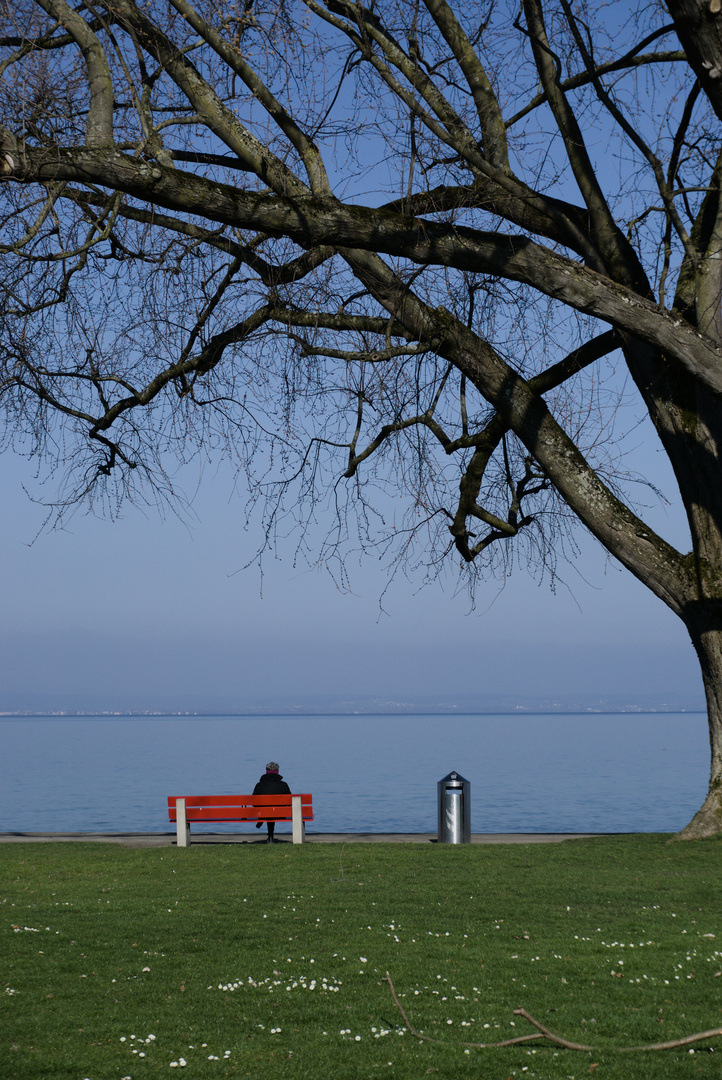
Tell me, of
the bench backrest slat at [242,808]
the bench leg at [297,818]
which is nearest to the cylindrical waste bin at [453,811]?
the bench backrest slat at [242,808]

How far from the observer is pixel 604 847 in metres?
12.6

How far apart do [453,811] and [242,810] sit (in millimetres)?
3037

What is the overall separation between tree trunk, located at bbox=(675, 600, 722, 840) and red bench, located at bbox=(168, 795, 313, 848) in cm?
540

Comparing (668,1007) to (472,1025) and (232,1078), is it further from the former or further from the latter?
(232,1078)

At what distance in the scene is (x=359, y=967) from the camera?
6.70 metres

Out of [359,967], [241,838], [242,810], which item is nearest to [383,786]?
[241,838]

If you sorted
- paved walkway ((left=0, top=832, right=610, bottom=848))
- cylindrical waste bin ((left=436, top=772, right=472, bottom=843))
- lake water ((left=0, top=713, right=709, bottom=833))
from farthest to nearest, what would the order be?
lake water ((left=0, top=713, right=709, bottom=833))
paved walkway ((left=0, top=832, right=610, bottom=848))
cylindrical waste bin ((left=436, top=772, right=472, bottom=843))

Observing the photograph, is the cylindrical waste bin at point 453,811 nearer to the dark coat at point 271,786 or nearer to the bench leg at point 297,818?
the bench leg at point 297,818

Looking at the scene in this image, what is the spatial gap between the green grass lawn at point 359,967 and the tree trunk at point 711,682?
343 mm

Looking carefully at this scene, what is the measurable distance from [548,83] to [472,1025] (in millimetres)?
9616

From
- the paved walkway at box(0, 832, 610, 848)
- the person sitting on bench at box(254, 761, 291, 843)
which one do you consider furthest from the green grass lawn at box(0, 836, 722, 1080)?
the person sitting on bench at box(254, 761, 291, 843)

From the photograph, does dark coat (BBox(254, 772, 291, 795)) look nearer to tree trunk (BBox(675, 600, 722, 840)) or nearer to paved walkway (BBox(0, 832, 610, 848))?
paved walkway (BBox(0, 832, 610, 848))

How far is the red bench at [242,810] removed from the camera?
1432 centimetres

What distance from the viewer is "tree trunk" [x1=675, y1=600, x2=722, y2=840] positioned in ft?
37.3
